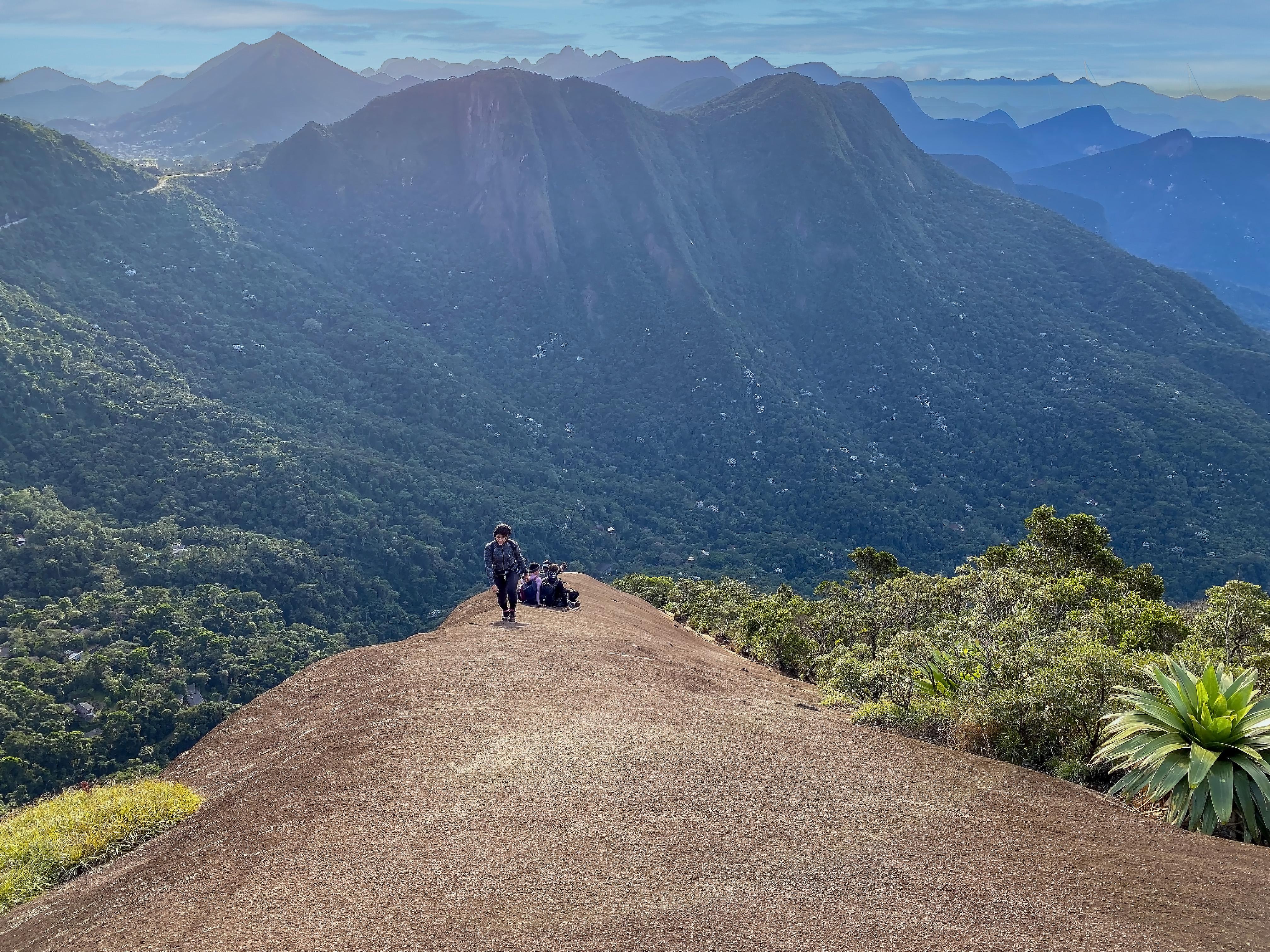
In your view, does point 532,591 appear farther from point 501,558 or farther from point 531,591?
point 501,558

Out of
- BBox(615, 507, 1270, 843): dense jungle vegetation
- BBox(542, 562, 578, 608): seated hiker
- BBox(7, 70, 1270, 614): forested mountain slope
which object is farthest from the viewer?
BBox(7, 70, 1270, 614): forested mountain slope

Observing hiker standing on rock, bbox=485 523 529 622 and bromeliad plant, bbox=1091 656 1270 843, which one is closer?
bromeliad plant, bbox=1091 656 1270 843

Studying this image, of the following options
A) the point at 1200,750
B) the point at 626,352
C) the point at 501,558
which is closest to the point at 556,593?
the point at 501,558

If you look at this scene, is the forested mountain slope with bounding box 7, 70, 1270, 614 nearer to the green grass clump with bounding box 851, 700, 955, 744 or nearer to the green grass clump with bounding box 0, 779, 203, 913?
the green grass clump with bounding box 0, 779, 203, 913

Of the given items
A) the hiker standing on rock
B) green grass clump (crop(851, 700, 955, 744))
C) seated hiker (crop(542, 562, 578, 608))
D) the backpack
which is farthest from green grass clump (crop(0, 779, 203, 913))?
seated hiker (crop(542, 562, 578, 608))

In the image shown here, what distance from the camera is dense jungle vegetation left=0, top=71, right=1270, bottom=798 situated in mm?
54844

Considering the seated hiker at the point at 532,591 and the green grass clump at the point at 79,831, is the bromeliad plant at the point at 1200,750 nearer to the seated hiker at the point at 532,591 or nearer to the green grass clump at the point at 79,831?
the green grass clump at the point at 79,831

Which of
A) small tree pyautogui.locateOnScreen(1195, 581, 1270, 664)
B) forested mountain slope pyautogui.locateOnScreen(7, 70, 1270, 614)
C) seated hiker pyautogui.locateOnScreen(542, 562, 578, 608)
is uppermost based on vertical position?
forested mountain slope pyautogui.locateOnScreen(7, 70, 1270, 614)

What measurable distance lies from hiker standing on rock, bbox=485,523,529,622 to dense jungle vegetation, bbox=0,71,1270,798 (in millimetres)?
29211

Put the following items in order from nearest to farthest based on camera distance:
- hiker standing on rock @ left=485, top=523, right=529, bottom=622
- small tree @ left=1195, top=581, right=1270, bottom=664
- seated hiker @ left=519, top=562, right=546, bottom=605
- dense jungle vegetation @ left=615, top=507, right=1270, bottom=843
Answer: dense jungle vegetation @ left=615, top=507, right=1270, bottom=843
small tree @ left=1195, top=581, right=1270, bottom=664
hiker standing on rock @ left=485, top=523, right=529, bottom=622
seated hiker @ left=519, top=562, right=546, bottom=605

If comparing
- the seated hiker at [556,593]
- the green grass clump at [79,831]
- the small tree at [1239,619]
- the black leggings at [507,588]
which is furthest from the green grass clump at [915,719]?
the green grass clump at [79,831]

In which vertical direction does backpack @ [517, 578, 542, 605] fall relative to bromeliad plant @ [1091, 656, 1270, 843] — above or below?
below

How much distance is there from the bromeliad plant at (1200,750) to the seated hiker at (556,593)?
1112 centimetres

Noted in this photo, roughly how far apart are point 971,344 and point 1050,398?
14.0 metres
